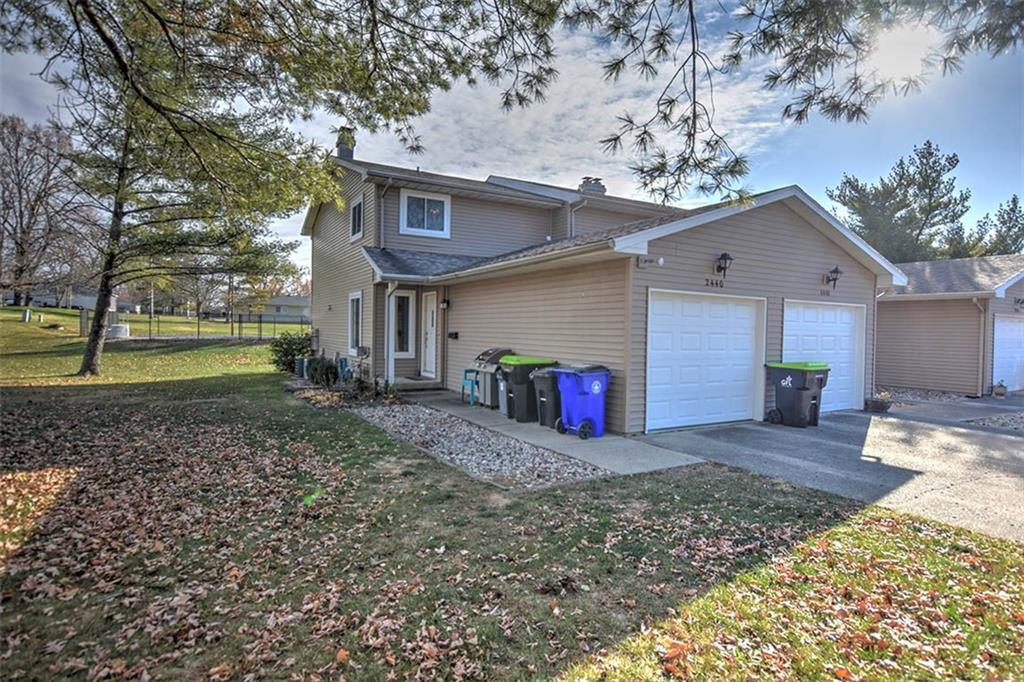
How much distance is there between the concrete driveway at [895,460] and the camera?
5.03 metres

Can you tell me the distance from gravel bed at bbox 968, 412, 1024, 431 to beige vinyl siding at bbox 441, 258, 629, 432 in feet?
23.0

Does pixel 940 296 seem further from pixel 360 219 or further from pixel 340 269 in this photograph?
pixel 340 269

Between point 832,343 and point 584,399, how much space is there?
19.4 ft

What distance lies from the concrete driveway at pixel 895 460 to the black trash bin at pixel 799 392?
217mm

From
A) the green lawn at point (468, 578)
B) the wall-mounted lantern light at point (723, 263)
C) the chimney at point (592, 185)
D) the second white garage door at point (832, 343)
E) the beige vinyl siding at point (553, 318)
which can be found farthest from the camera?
the chimney at point (592, 185)

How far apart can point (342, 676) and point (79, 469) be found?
5.25m

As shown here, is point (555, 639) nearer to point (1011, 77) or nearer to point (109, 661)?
point (109, 661)

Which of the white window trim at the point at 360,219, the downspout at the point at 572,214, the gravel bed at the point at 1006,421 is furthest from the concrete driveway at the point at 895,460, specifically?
the white window trim at the point at 360,219

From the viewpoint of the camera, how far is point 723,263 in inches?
340

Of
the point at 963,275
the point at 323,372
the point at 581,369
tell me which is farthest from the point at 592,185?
the point at 581,369

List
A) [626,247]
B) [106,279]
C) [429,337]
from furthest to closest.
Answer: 1. [106,279]
2. [429,337]
3. [626,247]

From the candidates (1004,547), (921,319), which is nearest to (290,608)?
(1004,547)

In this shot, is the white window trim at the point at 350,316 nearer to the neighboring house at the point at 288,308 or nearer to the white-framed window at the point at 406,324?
the white-framed window at the point at 406,324

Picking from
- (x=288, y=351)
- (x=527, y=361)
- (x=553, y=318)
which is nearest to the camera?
(x=527, y=361)
